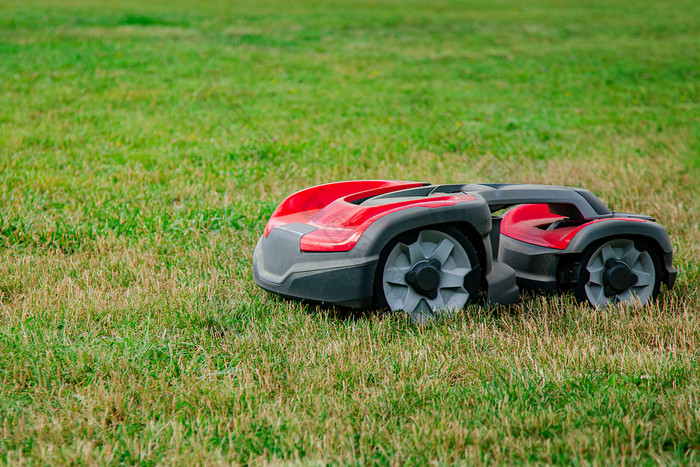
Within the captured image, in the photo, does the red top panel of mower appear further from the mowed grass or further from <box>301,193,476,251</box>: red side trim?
the mowed grass

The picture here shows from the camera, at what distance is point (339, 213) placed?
143 inches

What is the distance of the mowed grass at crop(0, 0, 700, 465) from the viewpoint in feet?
8.48

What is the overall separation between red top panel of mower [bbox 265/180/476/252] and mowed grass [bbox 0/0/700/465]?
1.39 feet

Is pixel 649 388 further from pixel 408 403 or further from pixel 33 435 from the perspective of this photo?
pixel 33 435

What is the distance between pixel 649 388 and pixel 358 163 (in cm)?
498

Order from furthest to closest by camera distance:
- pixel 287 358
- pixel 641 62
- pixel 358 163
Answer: pixel 641 62 → pixel 358 163 → pixel 287 358

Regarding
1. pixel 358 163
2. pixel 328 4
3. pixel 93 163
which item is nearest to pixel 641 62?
pixel 358 163

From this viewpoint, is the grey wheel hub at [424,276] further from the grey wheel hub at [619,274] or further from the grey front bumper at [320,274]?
the grey wheel hub at [619,274]

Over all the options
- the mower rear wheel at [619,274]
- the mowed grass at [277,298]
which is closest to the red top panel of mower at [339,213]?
the mowed grass at [277,298]

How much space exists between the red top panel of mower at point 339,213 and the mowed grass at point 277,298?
0.42 metres

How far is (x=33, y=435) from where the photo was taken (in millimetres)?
2557

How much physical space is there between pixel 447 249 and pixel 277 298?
1016 millimetres

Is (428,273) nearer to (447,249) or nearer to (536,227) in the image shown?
(447,249)

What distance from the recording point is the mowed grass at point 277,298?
2.59m
